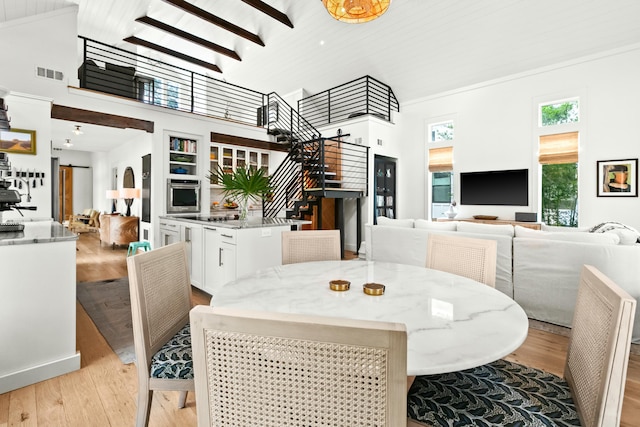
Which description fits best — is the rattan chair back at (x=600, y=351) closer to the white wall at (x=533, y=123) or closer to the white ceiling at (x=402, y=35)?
the white wall at (x=533, y=123)

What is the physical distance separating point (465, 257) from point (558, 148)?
4976mm

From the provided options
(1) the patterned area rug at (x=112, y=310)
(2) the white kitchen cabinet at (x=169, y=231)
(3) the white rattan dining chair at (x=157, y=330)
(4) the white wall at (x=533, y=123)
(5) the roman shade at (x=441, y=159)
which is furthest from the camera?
(5) the roman shade at (x=441, y=159)

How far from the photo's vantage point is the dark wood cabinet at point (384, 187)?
685 cm

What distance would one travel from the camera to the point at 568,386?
3.67 feet

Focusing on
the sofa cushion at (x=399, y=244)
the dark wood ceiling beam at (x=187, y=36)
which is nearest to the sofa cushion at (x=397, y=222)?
the sofa cushion at (x=399, y=244)

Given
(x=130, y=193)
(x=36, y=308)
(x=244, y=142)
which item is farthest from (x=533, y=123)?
(x=130, y=193)

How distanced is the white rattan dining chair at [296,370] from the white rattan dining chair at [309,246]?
1535 millimetres

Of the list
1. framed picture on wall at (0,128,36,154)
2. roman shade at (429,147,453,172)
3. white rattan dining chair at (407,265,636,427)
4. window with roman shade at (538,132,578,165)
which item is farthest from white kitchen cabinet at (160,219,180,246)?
window with roman shade at (538,132,578,165)

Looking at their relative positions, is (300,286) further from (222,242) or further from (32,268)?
(222,242)

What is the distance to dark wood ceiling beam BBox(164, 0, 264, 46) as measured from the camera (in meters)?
5.62

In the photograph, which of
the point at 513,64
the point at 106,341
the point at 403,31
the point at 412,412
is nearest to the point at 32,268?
the point at 106,341

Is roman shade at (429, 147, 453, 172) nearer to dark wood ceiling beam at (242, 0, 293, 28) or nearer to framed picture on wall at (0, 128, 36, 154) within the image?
dark wood ceiling beam at (242, 0, 293, 28)

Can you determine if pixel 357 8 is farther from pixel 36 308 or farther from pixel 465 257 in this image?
pixel 36 308

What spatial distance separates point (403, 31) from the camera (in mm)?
5812
